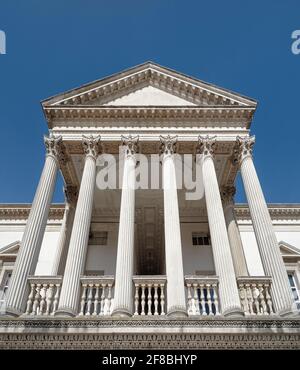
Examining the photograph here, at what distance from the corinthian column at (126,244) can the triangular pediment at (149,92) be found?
2.81 meters

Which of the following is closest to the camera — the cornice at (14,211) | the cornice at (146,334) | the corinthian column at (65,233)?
the cornice at (146,334)

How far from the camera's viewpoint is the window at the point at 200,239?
67.4 feet

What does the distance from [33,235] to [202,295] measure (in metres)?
6.62

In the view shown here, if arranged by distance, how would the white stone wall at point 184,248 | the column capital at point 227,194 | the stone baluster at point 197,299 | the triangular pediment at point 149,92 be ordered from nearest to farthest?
the stone baluster at point 197,299
the triangular pediment at point 149,92
the column capital at point 227,194
the white stone wall at point 184,248

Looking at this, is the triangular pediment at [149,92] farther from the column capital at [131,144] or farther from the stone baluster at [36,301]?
the stone baluster at [36,301]

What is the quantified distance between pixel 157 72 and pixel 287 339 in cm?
1371

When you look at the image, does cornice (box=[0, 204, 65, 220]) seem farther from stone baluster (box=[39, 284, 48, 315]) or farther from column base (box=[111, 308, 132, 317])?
column base (box=[111, 308, 132, 317])

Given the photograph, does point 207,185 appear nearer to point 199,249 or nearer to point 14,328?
point 199,249

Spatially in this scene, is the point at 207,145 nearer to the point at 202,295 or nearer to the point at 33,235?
the point at 202,295

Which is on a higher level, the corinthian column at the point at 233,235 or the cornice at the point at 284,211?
the cornice at the point at 284,211

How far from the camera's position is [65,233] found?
55.2 feet

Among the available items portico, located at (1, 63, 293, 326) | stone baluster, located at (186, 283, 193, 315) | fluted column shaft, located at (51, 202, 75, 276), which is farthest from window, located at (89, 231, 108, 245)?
stone baluster, located at (186, 283, 193, 315)

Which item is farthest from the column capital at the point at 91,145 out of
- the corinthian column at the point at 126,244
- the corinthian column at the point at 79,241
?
the corinthian column at the point at 126,244
